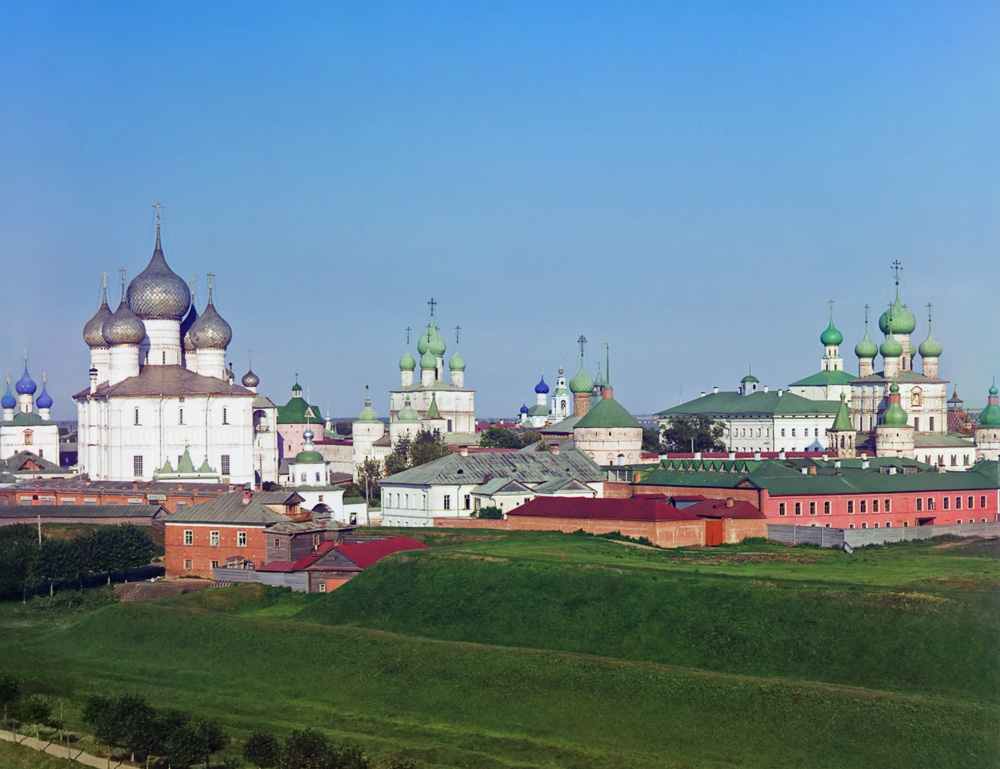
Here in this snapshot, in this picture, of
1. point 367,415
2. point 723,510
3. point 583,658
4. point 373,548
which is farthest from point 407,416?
Answer: point 583,658

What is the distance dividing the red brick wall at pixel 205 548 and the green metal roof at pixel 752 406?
2552 inches

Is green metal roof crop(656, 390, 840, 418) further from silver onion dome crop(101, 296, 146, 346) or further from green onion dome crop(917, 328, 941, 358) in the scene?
silver onion dome crop(101, 296, 146, 346)

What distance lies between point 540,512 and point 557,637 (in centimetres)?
2105

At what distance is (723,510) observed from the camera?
218 feet

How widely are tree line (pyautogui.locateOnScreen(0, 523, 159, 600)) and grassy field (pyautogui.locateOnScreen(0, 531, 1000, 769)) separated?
8.39ft

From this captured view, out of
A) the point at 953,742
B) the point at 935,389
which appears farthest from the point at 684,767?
the point at 935,389

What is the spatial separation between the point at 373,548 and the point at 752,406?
67430 mm

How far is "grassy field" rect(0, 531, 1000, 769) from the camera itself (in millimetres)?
38312

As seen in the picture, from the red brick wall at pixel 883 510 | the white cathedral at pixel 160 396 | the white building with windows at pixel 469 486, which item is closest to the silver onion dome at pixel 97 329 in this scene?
the white cathedral at pixel 160 396

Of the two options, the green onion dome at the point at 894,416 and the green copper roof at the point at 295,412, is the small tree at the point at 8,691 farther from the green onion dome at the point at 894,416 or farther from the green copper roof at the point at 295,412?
the green copper roof at the point at 295,412

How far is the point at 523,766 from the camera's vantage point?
123ft

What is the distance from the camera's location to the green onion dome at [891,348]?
109438mm

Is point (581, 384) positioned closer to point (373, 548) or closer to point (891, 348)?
point (891, 348)

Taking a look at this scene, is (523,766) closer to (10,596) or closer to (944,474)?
(10,596)
